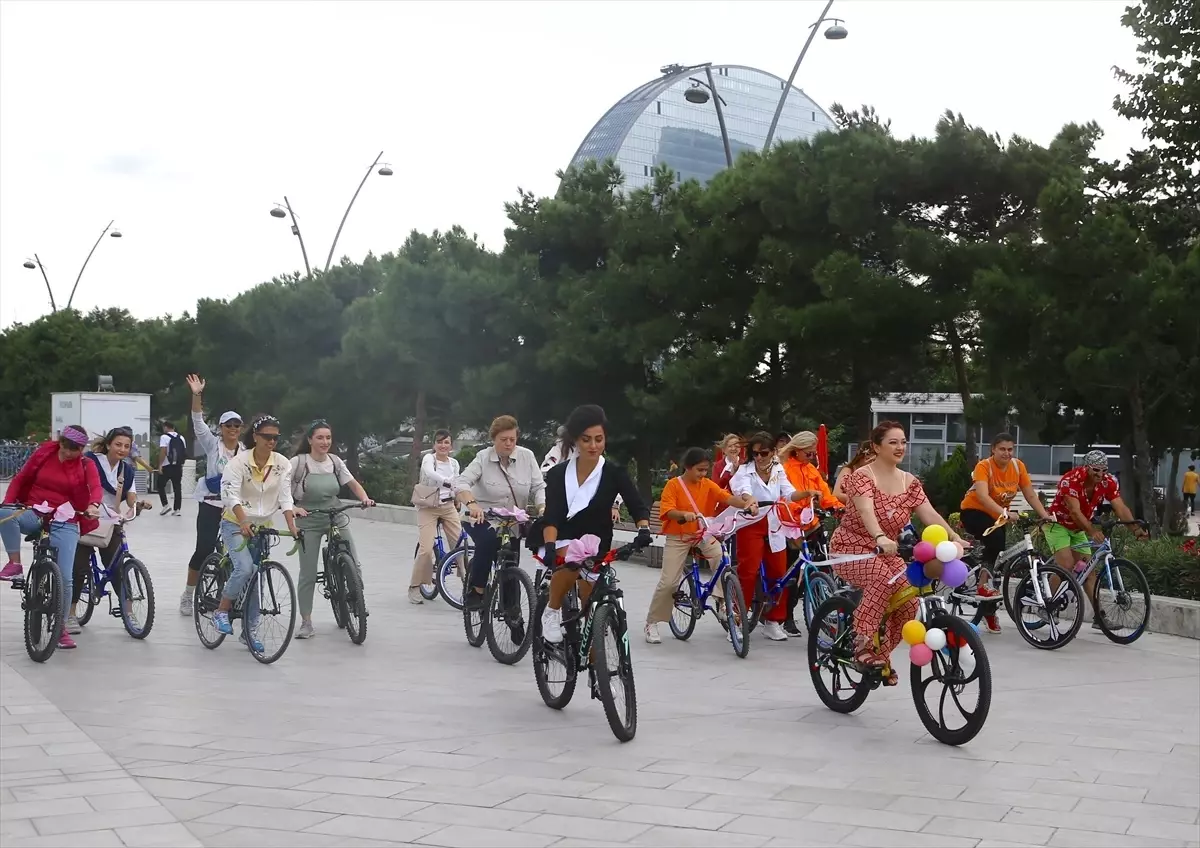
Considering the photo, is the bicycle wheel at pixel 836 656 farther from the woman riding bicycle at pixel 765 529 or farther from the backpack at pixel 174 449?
the backpack at pixel 174 449

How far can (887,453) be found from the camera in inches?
304

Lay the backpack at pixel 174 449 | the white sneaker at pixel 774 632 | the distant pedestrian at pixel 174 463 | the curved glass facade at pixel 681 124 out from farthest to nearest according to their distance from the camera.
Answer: the curved glass facade at pixel 681 124 → the distant pedestrian at pixel 174 463 → the backpack at pixel 174 449 → the white sneaker at pixel 774 632

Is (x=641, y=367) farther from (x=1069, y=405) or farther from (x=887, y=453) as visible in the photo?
(x=887, y=453)

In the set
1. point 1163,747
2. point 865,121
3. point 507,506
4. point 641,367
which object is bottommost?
point 1163,747

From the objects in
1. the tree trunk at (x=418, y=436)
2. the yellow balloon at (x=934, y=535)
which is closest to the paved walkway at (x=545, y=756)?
the yellow balloon at (x=934, y=535)

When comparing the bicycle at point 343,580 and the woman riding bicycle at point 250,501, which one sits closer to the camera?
the woman riding bicycle at point 250,501

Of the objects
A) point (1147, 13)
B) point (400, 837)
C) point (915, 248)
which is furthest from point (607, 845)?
point (915, 248)

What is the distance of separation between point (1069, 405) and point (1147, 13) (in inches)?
280

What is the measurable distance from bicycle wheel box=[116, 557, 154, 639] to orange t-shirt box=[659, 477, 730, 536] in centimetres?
372

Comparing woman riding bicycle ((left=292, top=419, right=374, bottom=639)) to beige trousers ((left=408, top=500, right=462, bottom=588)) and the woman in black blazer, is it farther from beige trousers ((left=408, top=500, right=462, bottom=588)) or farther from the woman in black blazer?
the woman in black blazer

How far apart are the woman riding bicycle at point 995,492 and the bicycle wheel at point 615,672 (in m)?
4.93

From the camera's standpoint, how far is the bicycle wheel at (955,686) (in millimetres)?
6969

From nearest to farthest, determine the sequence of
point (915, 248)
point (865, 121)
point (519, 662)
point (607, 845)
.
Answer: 1. point (607, 845)
2. point (519, 662)
3. point (915, 248)
4. point (865, 121)

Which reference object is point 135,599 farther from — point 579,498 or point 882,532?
point 882,532
